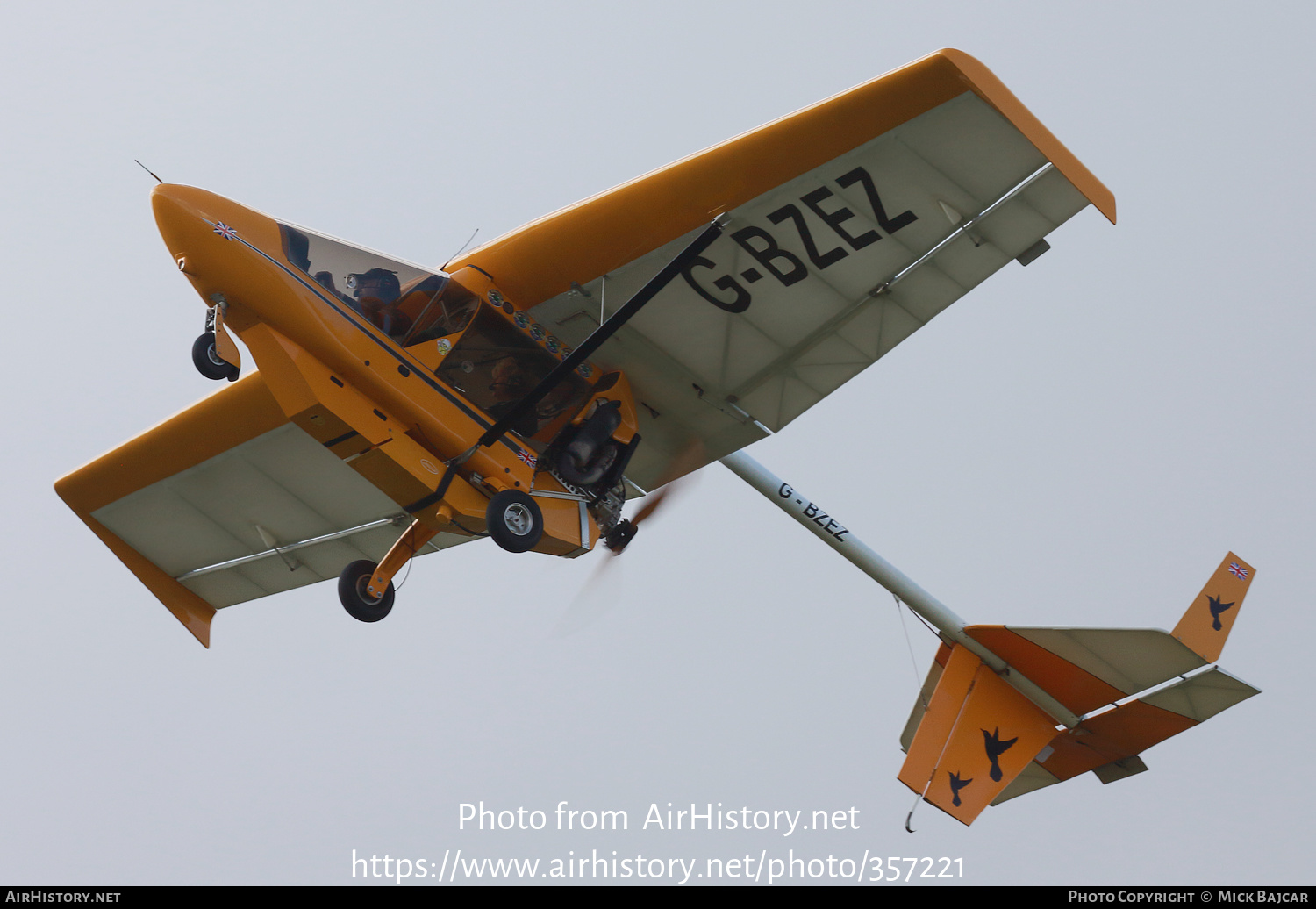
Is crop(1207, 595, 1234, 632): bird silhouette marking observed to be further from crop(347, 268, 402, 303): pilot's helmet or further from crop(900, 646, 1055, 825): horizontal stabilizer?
crop(347, 268, 402, 303): pilot's helmet

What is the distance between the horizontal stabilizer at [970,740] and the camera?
13.9 meters

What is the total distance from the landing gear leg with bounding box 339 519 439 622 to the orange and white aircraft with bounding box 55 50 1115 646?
0.08 feet

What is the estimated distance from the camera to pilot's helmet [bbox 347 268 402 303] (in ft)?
36.4

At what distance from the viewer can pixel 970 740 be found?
14.6 meters

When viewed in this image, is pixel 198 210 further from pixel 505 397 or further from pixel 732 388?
pixel 732 388

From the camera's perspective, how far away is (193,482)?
1394 cm

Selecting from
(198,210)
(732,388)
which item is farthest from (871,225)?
(198,210)

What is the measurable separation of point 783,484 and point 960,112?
563cm

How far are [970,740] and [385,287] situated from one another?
8.34 m

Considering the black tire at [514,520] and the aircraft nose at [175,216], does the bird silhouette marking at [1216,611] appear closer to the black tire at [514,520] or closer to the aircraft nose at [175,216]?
the black tire at [514,520]

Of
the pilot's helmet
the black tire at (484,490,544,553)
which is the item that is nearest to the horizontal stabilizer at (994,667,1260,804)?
the black tire at (484,490,544,553)

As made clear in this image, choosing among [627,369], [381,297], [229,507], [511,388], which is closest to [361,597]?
[511,388]

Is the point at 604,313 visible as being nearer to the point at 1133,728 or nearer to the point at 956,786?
the point at 956,786

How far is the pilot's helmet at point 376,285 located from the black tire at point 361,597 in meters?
2.53
